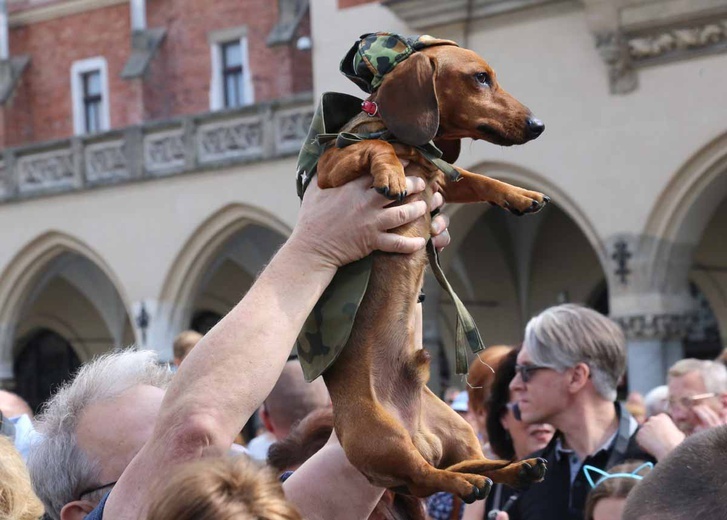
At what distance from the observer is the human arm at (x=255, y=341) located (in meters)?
1.91

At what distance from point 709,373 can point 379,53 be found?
2.98 metres

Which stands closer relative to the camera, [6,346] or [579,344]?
[579,344]

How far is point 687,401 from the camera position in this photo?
470cm

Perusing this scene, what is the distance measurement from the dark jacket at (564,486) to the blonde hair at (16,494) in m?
1.74

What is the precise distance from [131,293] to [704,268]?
7473mm

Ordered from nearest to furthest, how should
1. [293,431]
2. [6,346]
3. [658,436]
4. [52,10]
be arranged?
[293,431]
[658,436]
[6,346]
[52,10]

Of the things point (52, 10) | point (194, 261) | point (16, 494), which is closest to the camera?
point (16, 494)

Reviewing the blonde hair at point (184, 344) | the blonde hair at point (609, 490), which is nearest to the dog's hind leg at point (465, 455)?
the blonde hair at point (609, 490)

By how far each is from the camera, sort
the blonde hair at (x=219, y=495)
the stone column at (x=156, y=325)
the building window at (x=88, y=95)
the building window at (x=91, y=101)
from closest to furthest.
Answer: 1. the blonde hair at (x=219, y=495)
2. the stone column at (x=156, y=325)
3. the building window at (x=88, y=95)
4. the building window at (x=91, y=101)

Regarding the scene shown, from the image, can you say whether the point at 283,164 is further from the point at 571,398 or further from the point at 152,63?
the point at 571,398

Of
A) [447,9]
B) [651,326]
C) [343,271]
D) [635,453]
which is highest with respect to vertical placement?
[447,9]

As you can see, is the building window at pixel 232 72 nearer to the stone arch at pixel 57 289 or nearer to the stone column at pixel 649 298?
the stone arch at pixel 57 289

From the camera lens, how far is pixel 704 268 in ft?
54.3

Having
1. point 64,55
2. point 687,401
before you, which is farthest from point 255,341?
point 64,55
